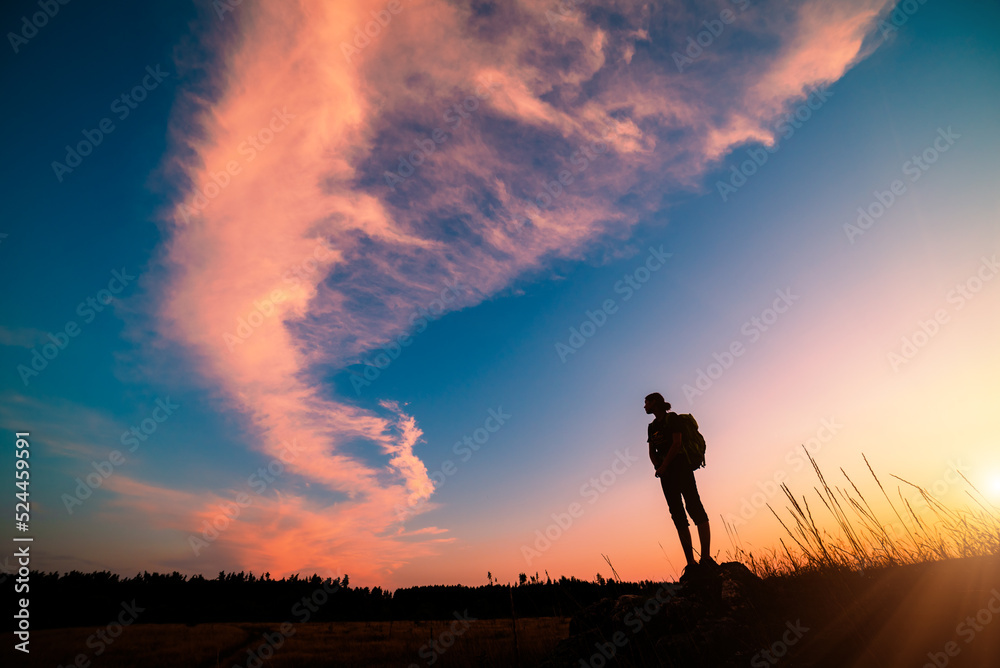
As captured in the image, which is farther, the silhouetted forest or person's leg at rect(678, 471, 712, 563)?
the silhouetted forest

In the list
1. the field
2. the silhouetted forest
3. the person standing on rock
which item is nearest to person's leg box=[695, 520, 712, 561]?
the person standing on rock

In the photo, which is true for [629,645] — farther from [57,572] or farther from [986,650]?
[57,572]

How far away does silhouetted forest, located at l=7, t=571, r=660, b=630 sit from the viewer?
5169cm

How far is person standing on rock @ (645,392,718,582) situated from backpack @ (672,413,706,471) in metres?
0.08

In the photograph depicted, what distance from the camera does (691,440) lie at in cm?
634

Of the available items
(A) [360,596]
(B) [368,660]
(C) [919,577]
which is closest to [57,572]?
(A) [360,596]

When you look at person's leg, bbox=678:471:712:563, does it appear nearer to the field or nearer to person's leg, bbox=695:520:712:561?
person's leg, bbox=695:520:712:561

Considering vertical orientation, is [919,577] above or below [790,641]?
above

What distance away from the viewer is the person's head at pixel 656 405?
651 centimetres

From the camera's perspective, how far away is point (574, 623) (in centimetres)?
618

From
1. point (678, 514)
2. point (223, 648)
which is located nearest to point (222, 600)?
point (223, 648)

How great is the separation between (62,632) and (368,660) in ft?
128

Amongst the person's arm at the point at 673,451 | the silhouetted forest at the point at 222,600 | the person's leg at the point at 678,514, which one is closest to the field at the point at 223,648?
the person's leg at the point at 678,514

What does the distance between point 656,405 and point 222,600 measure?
84185mm
